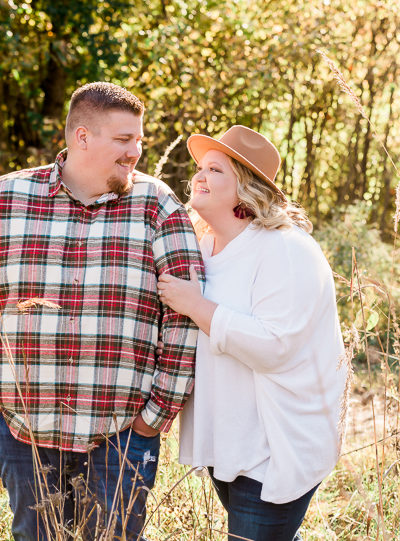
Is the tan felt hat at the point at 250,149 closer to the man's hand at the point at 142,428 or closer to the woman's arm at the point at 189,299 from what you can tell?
the woman's arm at the point at 189,299

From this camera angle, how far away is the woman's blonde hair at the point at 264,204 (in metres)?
2.30

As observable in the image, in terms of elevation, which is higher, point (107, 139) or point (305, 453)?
point (107, 139)

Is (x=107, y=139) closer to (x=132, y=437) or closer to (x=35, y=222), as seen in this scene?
(x=35, y=222)

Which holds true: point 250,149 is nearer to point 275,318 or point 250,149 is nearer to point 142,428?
point 275,318

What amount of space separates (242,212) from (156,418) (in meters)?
0.79

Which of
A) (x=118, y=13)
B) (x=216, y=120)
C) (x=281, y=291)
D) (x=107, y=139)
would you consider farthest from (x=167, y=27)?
(x=281, y=291)

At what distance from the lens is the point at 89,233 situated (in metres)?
2.37

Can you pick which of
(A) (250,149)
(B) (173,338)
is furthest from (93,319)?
(A) (250,149)

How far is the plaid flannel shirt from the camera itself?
91.3 inches

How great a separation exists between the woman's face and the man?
85mm

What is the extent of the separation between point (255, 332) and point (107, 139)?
2.83ft

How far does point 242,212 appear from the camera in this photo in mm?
A: 2379

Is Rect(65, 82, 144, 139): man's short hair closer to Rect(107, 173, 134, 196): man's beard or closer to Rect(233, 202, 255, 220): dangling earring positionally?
Rect(107, 173, 134, 196): man's beard

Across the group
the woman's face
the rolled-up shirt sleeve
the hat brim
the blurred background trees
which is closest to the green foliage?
the blurred background trees
